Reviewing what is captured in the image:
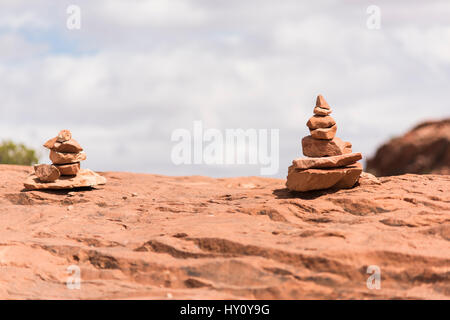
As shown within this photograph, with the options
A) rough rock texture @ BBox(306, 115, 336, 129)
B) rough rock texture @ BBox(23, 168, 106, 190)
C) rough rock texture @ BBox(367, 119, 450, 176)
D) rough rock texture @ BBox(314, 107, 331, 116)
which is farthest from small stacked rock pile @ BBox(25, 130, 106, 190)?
rough rock texture @ BBox(367, 119, 450, 176)

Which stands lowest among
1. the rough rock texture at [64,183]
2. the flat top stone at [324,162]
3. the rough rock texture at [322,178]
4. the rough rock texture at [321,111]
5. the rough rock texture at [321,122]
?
the rough rock texture at [64,183]

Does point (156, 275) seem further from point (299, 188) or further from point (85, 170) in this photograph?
point (85, 170)

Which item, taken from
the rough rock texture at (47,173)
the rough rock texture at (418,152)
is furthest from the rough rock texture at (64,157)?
the rough rock texture at (418,152)

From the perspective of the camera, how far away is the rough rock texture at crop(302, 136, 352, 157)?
10.2 meters

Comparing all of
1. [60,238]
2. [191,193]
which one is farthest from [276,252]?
[191,193]

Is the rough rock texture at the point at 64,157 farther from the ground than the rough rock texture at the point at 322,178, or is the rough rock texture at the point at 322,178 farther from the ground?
the rough rock texture at the point at 64,157

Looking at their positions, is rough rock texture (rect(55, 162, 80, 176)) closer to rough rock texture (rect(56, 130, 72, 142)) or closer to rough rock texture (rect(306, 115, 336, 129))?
rough rock texture (rect(56, 130, 72, 142))

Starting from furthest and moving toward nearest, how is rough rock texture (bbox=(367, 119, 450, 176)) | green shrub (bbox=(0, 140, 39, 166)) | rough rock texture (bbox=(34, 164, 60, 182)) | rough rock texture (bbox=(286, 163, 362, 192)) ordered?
green shrub (bbox=(0, 140, 39, 166)) → rough rock texture (bbox=(367, 119, 450, 176)) → rough rock texture (bbox=(34, 164, 60, 182)) → rough rock texture (bbox=(286, 163, 362, 192))

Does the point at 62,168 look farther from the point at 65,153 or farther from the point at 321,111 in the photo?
the point at 321,111

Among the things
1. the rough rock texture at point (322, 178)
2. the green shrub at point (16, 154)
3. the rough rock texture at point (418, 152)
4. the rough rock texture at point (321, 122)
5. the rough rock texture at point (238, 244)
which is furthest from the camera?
the green shrub at point (16, 154)

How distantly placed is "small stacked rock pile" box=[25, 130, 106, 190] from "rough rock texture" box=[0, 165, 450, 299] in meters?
0.55

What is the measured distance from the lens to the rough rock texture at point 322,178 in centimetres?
980

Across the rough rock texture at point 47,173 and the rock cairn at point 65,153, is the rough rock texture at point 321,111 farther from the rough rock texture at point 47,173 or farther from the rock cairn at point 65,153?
the rough rock texture at point 47,173
